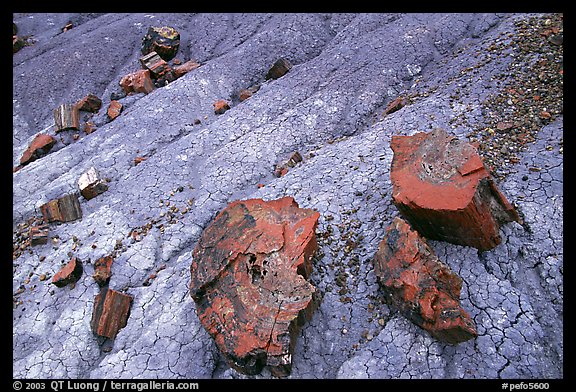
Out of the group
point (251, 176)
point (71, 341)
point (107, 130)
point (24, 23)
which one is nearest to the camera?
point (71, 341)

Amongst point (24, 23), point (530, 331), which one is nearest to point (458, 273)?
point (530, 331)

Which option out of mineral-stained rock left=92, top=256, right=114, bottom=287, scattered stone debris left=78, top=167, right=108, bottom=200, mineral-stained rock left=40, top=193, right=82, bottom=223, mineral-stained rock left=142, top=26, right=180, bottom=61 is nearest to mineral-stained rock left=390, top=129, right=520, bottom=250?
mineral-stained rock left=92, top=256, right=114, bottom=287

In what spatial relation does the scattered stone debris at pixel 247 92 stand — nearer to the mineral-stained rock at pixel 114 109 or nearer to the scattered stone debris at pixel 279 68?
the scattered stone debris at pixel 279 68

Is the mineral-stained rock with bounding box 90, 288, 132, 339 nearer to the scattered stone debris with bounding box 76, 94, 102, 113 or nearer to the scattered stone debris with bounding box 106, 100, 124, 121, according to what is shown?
the scattered stone debris with bounding box 106, 100, 124, 121

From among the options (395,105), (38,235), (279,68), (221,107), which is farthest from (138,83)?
(395,105)

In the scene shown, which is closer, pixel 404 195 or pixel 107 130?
pixel 404 195

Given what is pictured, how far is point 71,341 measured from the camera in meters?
4.30

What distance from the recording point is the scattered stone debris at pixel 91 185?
19.3ft

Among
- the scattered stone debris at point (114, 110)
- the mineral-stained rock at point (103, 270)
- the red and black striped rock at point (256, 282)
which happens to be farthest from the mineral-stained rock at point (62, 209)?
the red and black striped rock at point (256, 282)

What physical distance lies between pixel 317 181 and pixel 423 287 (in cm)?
217

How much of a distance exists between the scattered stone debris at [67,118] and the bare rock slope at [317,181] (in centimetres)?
18

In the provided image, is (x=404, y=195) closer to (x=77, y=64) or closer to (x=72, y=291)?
(x=72, y=291)

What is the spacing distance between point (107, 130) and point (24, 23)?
8352mm

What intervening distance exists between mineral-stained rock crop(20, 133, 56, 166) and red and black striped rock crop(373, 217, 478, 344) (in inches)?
269
